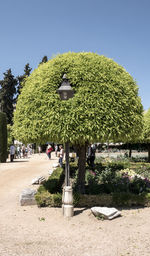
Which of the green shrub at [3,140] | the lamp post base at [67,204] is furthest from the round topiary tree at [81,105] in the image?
the green shrub at [3,140]

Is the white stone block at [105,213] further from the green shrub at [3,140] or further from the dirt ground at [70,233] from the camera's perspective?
the green shrub at [3,140]

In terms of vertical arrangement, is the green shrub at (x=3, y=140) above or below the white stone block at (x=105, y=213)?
above

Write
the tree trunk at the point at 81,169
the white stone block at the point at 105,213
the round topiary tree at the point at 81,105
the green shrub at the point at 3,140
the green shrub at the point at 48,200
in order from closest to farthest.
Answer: the white stone block at the point at 105,213
the round topiary tree at the point at 81,105
the green shrub at the point at 48,200
the tree trunk at the point at 81,169
the green shrub at the point at 3,140

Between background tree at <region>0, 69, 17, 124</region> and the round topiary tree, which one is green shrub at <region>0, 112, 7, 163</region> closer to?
the round topiary tree

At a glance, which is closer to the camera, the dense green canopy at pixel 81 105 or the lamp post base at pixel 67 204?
the lamp post base at pixel 67 204

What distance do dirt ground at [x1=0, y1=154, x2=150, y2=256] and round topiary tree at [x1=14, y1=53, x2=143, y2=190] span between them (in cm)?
236

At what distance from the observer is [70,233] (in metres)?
6.19

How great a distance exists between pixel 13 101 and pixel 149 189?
4586 cm

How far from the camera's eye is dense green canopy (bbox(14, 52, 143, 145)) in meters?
7.58

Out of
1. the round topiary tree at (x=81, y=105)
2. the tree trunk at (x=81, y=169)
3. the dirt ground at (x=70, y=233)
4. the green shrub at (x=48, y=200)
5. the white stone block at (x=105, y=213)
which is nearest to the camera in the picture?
the dirt ground at (x=70, y=233)

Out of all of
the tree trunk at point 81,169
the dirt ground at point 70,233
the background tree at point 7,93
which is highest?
the background tree at point 7,93

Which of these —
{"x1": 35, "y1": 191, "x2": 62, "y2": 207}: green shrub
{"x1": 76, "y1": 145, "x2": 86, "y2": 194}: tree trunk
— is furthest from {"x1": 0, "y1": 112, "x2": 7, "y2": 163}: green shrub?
{"x1": 35, "y1": 191, "x2": 62, "y2": 207}: green shrub

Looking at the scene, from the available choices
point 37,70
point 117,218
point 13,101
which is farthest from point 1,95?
point 117,218

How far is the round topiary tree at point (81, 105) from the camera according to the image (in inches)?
298
